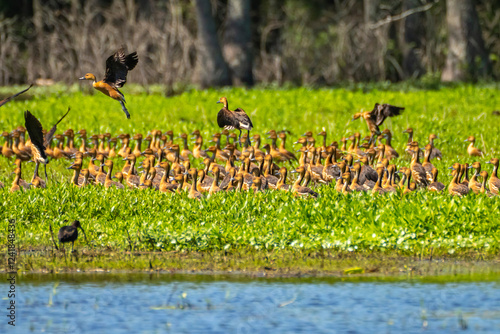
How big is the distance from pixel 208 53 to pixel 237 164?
1331 cm

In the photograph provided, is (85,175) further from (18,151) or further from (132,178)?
(18,151)

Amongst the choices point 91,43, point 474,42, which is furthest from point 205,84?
point 474,42

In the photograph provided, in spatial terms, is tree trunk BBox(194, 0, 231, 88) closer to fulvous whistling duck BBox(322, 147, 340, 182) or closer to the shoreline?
fulvous whistling duck BBox(322, 147, 340, 182)

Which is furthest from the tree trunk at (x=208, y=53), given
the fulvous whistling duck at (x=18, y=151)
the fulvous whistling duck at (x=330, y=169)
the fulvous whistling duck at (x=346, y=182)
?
the fulvous whistling duck at (x=346, y=182)

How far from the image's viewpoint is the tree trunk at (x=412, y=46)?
113 feet

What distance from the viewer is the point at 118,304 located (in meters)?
8.84

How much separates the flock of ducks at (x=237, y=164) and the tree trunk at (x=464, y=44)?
37.9 ft

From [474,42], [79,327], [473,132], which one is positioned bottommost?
[79,327]

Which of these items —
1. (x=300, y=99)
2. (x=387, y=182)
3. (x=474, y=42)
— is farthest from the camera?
(x=474, y=42)

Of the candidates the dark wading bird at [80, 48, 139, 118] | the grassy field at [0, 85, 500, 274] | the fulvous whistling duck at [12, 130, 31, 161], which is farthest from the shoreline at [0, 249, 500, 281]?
the fulvous whistling duck at [12, 130, 31, 161]

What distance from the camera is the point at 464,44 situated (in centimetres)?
2992

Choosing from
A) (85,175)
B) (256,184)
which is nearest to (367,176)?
(256,184)

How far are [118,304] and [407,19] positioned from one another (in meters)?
28.8

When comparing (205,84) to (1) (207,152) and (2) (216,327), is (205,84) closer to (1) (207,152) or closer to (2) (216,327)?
(1) (207,152)
